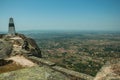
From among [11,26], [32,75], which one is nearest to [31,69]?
[32,75]

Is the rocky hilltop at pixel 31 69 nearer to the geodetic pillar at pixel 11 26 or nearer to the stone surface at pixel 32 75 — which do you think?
the stone surface at pixel 32 75

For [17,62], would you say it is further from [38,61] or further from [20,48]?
[20,48]

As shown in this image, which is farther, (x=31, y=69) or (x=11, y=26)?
(x=11, y=26)

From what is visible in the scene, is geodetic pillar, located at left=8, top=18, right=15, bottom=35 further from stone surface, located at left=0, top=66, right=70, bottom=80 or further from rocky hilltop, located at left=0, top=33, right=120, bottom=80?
stone surface, located at left=0, top=66, right=70, bottom=80

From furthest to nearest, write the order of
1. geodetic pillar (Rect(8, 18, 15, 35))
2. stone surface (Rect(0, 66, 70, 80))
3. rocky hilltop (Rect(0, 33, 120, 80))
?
geodetic pillar (Rect(8, 18, 15, 35)), stone surface (Rect(0, 66, 70, 80)), rocky hilltop (Rect(0, 33, 120, 80))

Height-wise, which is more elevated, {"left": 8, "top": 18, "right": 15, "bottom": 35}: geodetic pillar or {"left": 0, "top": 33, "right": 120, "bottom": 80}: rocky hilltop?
{"left": 8, "top": 18, "right": 15, "bottom": 35}: geodetic pillar

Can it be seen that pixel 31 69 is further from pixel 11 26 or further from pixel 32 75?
pixel 11 26

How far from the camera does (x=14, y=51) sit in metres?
17.1

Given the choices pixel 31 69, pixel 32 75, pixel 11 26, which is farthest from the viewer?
pixel 11 26

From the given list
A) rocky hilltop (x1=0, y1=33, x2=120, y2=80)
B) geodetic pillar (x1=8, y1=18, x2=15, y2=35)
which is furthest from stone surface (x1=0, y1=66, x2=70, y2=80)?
geodetic pillar (x1=8, y1=18, x2=15, y2=35)

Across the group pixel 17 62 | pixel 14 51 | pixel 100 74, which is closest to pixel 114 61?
pixel 100 74

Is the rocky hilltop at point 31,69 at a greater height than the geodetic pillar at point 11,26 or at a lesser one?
lesser

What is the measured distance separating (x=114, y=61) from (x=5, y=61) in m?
10.2

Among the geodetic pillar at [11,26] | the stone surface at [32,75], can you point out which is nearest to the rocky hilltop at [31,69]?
the stone surface at [32,75]
